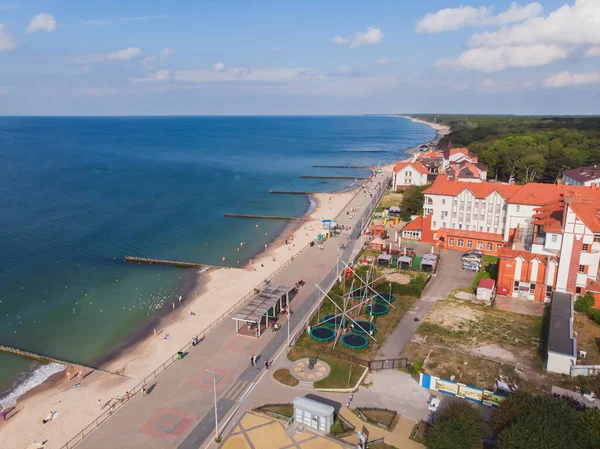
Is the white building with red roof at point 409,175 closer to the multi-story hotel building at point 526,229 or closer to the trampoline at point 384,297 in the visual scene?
the multi-story hotel building at point 526,229

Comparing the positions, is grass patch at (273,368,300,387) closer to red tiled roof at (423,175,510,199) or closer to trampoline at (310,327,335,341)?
trampoline at (310,327,335,341)

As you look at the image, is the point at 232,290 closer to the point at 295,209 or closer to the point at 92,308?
the point at 92,308

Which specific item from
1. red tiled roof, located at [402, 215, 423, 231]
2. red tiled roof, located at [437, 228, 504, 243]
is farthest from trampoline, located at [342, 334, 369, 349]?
red tiled roof, located at [402, 215, 423, 231]

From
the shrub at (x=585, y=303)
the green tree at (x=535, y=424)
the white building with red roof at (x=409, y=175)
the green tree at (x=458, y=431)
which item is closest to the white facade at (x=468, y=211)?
the shrub at (x=585, y=303)

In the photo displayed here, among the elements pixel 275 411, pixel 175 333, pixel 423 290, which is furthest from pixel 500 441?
pixel 175 333

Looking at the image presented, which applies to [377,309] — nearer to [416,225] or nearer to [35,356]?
[416,225]

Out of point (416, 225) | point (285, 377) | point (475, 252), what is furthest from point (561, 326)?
point (416, 225)
